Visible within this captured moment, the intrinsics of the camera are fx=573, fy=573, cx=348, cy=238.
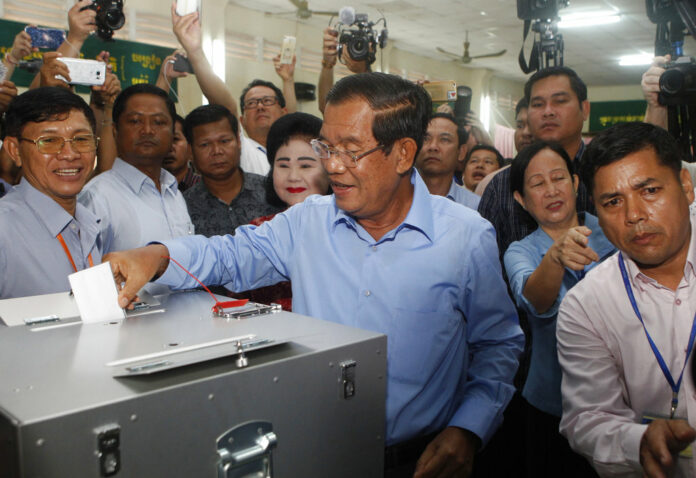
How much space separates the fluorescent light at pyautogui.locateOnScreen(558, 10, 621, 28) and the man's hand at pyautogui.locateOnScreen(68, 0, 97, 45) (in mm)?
6469

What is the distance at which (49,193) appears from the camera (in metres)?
1.56

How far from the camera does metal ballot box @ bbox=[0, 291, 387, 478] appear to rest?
1.73 feet

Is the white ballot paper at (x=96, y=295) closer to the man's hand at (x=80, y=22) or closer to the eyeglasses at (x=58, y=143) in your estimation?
the eyeglasses at (x=58, y=143)

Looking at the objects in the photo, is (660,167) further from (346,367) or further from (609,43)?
(609,43)

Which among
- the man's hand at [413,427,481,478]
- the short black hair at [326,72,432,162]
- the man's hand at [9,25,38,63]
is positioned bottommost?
the man's hand at [413,427,481,478]

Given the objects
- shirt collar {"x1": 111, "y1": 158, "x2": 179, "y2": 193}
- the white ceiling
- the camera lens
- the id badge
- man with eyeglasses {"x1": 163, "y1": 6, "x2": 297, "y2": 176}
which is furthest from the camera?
the white ceiling

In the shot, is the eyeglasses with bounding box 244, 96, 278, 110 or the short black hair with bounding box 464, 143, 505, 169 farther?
the short black hair with bounding box 464, 143, 505, 169

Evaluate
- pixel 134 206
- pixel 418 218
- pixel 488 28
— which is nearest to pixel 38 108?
pixel 134 206

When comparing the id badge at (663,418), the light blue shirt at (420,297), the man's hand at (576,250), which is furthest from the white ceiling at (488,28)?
the id badge at (663,418)

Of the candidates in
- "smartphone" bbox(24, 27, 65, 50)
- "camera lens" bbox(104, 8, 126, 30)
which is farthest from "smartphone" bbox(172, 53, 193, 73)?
"smartphone" bbox(24, 27, 65, 50)

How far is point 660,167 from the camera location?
125cm

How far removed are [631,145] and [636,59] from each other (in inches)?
404

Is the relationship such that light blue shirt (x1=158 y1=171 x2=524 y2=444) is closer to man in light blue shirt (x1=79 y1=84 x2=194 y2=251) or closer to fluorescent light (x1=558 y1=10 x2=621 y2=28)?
man in light blue shirt (x1=79 y1=84 x2=194 y2=251)

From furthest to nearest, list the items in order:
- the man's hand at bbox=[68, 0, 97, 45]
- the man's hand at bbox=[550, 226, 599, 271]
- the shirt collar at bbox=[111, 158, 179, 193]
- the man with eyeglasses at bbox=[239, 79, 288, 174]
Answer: the man with eyeglasses at bbox=[239, 79, 288, 174], the man's hand at bbox=[68, 0, 97, 45], the shirt collar at bbox=[111, 158, 179, 193], the man's hand at bbox=[550, 226, 599, 271]
